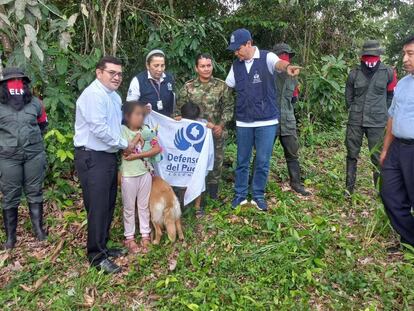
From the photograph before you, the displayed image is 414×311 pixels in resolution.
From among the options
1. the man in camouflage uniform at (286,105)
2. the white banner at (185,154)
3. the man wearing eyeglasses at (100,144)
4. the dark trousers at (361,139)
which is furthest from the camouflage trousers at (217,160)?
the dark trousers at (361,139)

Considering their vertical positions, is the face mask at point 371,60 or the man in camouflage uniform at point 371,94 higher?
the face mask at point 371,60

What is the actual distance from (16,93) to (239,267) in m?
2.85

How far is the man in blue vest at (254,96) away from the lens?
14.5 feet

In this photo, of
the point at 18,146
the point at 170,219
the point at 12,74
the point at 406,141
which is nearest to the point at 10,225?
the point at 18,146

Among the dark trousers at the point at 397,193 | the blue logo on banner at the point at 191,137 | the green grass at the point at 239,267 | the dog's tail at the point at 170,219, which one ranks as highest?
the blue logo on banner at the point at 191,137

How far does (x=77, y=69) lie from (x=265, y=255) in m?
3.57

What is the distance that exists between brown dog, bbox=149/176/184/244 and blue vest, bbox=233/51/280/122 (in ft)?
4.02

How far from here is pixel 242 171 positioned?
4848mm

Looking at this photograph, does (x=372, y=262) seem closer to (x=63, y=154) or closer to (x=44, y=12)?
(x=63, y=154)

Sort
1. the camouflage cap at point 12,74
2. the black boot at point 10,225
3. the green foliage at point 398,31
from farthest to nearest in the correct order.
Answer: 1. the green foliage at point 398,31
2. the black boot at point 10,225
3. the camouflage cap at point 12,74

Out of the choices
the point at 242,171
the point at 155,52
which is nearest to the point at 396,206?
the point at 242,171

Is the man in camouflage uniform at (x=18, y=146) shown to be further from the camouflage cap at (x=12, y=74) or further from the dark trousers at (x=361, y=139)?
the dark trousers at (x=361, y=139)

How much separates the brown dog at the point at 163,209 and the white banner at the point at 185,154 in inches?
15.9

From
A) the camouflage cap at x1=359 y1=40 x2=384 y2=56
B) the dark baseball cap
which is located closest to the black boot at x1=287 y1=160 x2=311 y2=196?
the camouflage cap at x1=359 y1=40 x2=384 y2=56
